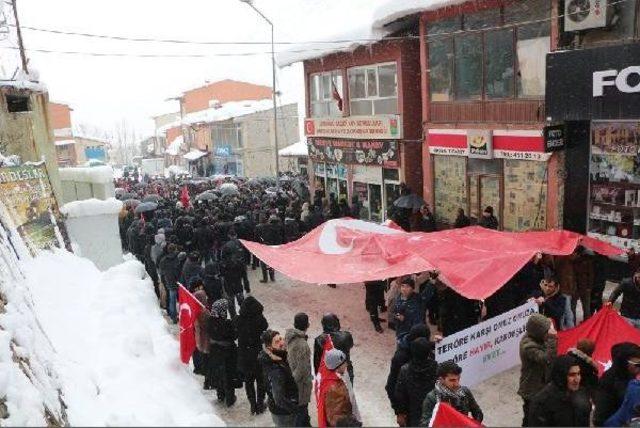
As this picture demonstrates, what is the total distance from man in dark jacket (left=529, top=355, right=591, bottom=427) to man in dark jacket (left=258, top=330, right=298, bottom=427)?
8.40ft

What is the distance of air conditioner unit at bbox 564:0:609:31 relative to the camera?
1068 centimetres

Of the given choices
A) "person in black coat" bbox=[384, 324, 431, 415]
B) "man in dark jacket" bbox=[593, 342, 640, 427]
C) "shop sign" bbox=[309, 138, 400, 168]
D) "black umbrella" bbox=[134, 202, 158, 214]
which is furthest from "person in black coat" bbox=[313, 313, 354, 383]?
"black umbrella" bbox=[134, 202, 158, 214]

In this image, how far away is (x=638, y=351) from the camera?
5.03 m

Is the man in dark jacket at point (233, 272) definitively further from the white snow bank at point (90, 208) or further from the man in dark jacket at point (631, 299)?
the man in dark jacket at point (631, 299)

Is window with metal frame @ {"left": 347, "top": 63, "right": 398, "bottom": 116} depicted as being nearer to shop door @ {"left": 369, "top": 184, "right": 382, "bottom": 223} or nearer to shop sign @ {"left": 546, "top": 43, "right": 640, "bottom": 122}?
shop door @ {"left": 369, "top": 184, "right": 382, "bottom": 223}

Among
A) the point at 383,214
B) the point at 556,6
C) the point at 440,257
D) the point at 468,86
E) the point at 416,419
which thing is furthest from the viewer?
the point at 383,214

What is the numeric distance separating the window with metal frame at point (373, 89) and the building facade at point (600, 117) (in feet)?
20.2

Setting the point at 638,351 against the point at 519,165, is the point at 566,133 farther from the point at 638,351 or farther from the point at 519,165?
the point at 638,351

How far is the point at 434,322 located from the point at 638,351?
495 centimetres

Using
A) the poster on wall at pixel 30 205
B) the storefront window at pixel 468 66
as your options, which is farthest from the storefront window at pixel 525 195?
the poster on wall at pixel 30 205

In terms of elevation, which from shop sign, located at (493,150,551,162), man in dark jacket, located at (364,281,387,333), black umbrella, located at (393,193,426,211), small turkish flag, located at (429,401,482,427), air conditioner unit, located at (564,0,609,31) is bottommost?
man in dark jacket, located at (364,281,387,333)

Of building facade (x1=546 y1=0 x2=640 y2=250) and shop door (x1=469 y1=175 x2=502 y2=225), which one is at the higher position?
building facade (x1=546 y1=0 x2=640 y2=250)

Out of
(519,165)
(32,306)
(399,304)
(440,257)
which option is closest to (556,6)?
(519,165)

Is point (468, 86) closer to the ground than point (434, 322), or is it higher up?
higher up
